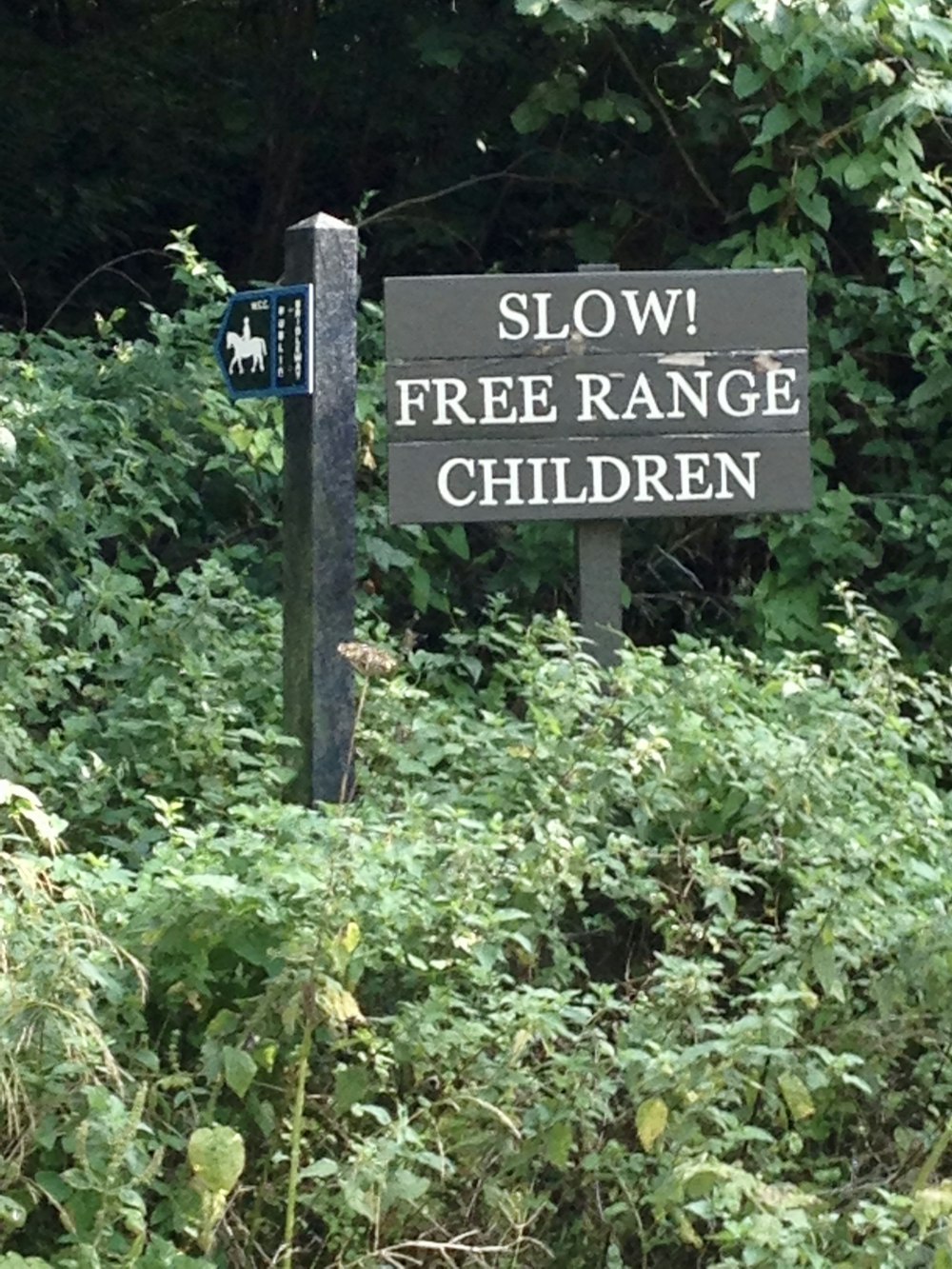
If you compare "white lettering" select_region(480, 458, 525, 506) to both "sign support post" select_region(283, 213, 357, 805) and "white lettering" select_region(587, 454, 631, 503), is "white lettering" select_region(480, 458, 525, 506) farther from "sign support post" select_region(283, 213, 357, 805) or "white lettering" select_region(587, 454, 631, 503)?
"sign support post" select_region(283, 213, 357, 805)

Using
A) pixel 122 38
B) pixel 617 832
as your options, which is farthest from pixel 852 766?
pixel 122 38

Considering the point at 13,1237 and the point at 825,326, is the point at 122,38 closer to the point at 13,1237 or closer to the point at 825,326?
the point at 825,326

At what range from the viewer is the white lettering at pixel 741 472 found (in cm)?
502

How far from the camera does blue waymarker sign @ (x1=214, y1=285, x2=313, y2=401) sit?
15.5ft

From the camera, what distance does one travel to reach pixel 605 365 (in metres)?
4.98

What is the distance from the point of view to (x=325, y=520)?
4.77 metres

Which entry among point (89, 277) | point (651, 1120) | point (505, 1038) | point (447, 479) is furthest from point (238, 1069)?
point (89, 277)

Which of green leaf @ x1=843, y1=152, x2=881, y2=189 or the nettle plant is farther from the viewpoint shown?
green leaf @ x1=843, y1=152, x2=881, y2=189

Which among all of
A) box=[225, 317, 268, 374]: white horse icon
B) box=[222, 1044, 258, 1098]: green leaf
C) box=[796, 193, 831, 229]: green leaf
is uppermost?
box=[796, 193, 831, 229]: green leaf

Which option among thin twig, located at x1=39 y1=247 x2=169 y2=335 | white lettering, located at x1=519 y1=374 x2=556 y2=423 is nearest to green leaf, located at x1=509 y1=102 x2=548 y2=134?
thin twig, located at x1=39 y1=247 x2=169 y2=335

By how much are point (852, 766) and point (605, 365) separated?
115cm

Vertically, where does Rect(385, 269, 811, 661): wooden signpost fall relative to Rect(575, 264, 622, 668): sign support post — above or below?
above

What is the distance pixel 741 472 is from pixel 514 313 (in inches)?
26.0

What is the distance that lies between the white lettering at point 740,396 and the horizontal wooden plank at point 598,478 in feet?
0.19
